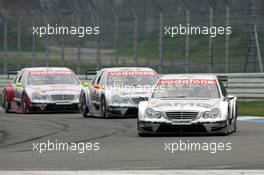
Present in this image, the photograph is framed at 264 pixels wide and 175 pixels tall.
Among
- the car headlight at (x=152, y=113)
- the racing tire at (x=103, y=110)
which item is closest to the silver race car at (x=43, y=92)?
the racing tire at (x=103, y=110)

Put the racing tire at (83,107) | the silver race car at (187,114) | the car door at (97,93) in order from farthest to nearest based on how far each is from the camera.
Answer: the racing tire at (83,107) < the car door at (97,93) < the silver race car at (187,114)

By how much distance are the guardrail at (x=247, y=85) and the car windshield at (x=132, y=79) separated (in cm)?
460

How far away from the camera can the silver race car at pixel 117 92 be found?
81.3 feet

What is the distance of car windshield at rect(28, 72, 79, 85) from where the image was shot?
2902cm

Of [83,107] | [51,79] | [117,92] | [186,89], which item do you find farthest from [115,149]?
[51,79]

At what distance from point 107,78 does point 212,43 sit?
5.16 metres

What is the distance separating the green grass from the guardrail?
7.2 inches

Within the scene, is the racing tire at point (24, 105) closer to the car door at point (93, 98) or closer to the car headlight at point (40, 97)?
the car headlight at point (40, 97)

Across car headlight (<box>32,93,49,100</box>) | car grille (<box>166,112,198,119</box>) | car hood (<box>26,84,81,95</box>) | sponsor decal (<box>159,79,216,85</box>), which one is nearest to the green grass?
car hood (<box>26,84,81,95</box>)

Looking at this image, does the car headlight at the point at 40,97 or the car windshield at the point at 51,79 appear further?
the car windshield at the point at 51,79

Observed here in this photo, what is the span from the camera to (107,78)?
26.1m

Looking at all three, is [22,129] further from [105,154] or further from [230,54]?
[230,54]

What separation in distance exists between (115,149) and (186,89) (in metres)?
3.94

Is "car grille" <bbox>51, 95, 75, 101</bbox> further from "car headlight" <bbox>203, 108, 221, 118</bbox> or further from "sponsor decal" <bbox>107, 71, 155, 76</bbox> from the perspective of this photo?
"car headlight" <bbox>203, 108, 221, 118</bbox>
